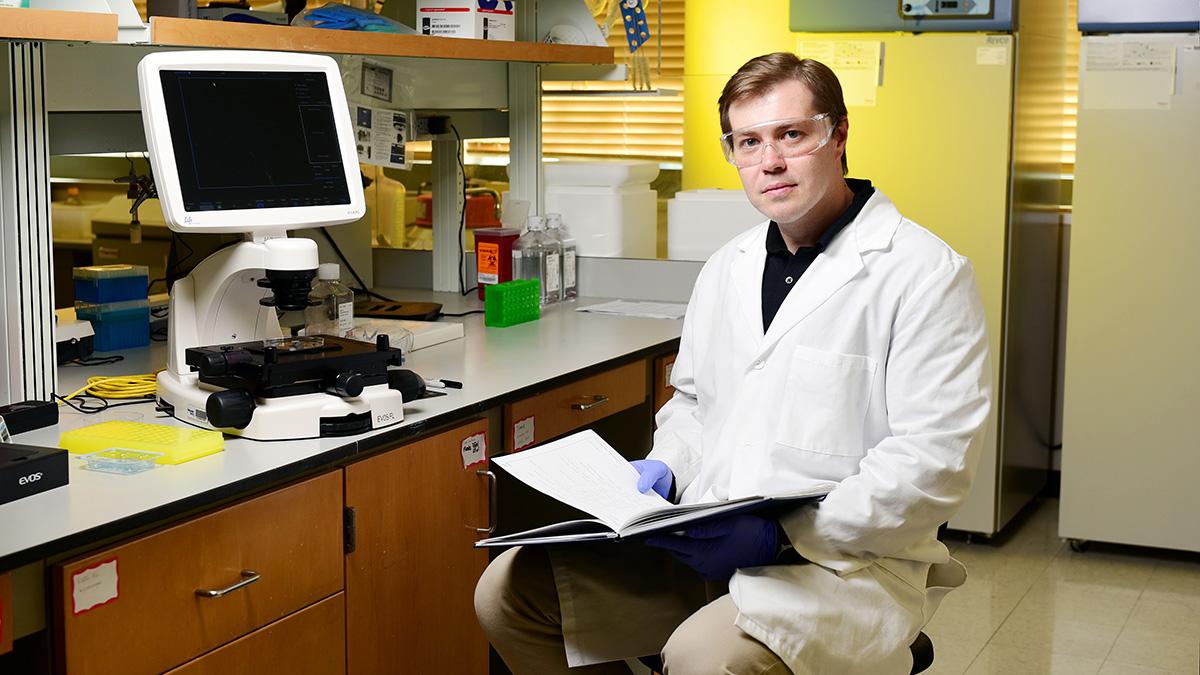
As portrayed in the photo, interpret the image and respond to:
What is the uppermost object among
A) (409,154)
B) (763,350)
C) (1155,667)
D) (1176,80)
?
(1176,80)

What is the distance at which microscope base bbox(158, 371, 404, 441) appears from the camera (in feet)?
6.48

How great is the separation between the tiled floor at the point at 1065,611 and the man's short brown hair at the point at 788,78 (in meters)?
1.57

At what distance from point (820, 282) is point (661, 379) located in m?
1.02

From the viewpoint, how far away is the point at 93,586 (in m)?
1.59

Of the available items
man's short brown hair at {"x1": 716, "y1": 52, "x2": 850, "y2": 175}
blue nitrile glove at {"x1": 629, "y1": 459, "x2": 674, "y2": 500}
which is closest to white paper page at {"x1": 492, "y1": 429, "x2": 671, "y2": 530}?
blue nitrile glove at {"x1": 629, "y1": 459, "x2": 674, "y2": 500}

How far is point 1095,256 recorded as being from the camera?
12.2ft

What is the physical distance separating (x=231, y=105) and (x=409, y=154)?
127 centimetres

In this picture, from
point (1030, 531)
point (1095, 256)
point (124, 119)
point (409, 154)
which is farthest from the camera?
point (1030, 531)

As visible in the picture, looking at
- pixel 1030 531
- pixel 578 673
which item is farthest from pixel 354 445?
pixel 1030 531

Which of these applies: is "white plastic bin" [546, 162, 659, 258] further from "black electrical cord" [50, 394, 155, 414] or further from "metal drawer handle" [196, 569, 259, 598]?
"metal drawer handle" [196, 569, 259, 598]

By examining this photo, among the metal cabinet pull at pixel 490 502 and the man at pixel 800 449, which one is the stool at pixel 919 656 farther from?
the metal cabinet pull at pixel 490 502

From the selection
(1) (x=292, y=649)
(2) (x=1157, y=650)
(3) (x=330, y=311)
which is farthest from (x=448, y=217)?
(2) (x=1157, y=650)

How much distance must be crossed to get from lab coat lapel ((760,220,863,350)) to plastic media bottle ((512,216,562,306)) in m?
1.41

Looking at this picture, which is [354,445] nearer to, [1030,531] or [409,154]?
[409,154]
